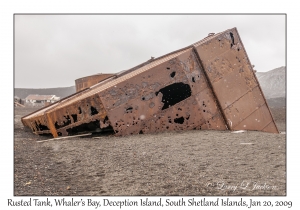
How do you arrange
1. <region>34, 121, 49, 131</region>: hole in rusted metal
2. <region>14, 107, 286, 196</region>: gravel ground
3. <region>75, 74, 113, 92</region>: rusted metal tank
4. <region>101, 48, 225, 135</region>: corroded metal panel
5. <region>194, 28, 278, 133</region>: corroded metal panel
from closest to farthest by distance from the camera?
<region>14, 107, 286, 196</region>: gravel ground, <region>101, 48, 225, 135</region>: corroded metal panel, <region>194, 28, 278, 133</region>: corroded metal panel, <region>34, 121, 49, 131</region>: hole in rusted metal, <region>75, 74, 113, 92</region>: rusted metal tank

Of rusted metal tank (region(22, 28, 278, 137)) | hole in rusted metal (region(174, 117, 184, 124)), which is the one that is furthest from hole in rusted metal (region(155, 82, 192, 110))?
hole in rusted metal (region(174, 117, 184, 124))

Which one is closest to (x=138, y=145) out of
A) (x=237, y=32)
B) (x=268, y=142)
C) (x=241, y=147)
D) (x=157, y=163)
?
(x=157, y=163)

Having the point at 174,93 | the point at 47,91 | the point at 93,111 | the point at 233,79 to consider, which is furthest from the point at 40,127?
the point at 47,91

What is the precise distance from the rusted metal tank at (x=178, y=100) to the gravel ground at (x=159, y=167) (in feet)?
1.74

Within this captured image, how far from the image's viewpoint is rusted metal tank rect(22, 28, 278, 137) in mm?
4344

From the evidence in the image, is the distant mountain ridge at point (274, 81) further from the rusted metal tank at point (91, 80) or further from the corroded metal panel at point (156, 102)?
the corroded metal panel at point (156, 102)

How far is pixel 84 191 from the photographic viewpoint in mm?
2137

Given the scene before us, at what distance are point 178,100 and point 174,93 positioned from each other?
132mm

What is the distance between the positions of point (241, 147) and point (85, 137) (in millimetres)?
2574

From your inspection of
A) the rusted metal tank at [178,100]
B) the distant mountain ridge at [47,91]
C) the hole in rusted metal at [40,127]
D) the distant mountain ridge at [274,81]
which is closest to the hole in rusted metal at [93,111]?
the rusted metal tank at [178,100]

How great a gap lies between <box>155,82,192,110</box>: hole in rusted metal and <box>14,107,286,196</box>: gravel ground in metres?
0.69

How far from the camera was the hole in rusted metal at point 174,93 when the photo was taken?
4406 millimetres

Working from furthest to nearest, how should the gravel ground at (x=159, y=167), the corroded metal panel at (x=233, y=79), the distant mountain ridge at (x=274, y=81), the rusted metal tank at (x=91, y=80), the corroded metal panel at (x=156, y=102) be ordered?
the distant mountain ridge at (x=274, y=81)
the rusted metal tank at (x=91, y=80)
the corroded metal panel at (x=233, y=79)
the corroded metal panel at (x=156, y=102)
the gravel ground at (x=159, y=167)

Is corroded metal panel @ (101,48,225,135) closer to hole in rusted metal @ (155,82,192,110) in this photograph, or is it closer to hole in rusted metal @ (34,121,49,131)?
hole in rusted metal @ (155,82,192,110)
